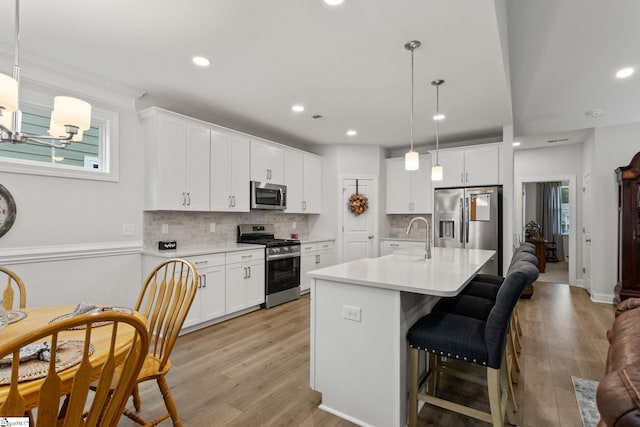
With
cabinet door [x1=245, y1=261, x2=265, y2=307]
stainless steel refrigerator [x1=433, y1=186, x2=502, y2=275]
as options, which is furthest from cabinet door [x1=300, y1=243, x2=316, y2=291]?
stainless steel refrigerator [x1=433, y1=186, x2=502, y2=275]

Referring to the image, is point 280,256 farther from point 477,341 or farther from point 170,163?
point 477,341

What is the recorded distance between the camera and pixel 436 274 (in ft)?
6.89

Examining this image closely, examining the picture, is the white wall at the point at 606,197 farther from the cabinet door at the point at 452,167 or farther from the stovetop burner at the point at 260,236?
the stovetop burner at the point at 260,236

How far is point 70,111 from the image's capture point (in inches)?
64.4

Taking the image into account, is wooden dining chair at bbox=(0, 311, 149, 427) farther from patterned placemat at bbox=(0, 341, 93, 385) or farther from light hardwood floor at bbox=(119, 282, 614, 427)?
light hardwood floor at bbox=(119, 282, 614, 427)

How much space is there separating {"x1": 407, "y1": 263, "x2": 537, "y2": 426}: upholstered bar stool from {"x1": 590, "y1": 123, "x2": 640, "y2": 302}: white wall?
416 cm

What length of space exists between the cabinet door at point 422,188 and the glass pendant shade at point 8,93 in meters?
5.23

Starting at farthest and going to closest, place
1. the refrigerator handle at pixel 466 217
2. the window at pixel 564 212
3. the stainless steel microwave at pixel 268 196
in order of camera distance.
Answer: the window at pixel 564 212 → the refrigerator handle at pixel 466 217 → the stainless steel microwave at pixel 268 196

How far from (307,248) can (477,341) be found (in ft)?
11.6

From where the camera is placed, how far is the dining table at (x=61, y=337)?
0.93 meters

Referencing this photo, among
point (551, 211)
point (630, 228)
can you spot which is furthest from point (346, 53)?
point (551, 211)

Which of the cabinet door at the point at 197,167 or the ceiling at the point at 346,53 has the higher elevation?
the ceiling at the point at 346,53

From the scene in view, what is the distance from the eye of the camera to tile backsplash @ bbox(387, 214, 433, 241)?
587 centimetres

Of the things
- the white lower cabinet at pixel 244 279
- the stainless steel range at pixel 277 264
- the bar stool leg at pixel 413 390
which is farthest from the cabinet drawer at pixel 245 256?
the bar stool leg at pixel 413 390
